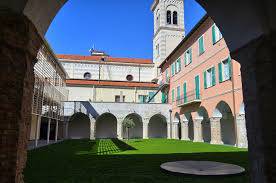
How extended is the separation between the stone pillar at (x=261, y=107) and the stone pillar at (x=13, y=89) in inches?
132

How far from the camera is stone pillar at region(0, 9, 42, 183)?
9.76 feet

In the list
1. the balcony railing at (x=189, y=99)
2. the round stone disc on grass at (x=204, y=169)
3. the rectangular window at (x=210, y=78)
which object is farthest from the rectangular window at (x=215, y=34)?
the round stone disc on grass at (x=204, y=169)

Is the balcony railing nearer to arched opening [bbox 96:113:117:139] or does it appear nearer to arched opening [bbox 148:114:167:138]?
arched opening [bbox 148:114:167:138]

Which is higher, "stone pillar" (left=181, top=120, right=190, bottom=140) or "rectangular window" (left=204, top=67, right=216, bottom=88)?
"rectangular window" (left=204, top=67, right=216, bottom=88)

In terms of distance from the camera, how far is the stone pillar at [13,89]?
2.97m

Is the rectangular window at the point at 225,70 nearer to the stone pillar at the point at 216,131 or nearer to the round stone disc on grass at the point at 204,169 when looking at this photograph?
the stone pillar at the point at 216,131

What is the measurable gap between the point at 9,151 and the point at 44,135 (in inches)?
1009

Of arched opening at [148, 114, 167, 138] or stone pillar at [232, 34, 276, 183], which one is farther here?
arched opening at [148, 114, 167, 138]

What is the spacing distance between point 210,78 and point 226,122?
4.70 meters

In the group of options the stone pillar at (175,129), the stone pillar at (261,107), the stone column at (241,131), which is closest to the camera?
the stone pillar at (261,107)

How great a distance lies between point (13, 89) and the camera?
3088 mm

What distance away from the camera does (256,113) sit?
366 cm

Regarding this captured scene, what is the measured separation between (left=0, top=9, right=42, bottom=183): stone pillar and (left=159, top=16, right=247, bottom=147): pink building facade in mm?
14216

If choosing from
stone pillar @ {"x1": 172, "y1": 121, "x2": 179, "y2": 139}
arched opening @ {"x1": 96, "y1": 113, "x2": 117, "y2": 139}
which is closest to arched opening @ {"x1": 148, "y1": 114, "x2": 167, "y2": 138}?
stone pillar @ {"x1": 172, "y1": 121, "x2": 179, "y2": 139}
